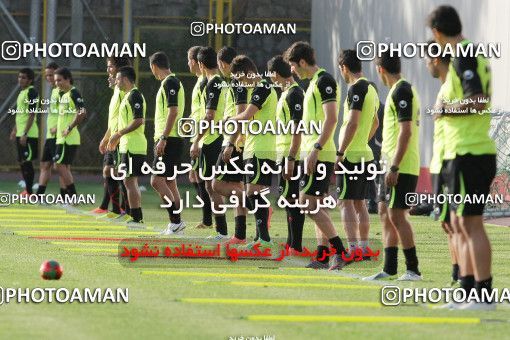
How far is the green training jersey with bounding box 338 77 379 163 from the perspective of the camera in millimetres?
13398

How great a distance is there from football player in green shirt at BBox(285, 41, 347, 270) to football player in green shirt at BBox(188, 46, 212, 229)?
407 cm

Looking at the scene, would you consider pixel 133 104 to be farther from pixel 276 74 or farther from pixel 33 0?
pixel 33 0

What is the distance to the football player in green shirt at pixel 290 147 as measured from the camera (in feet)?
47.0

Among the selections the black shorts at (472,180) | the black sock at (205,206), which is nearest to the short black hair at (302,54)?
the black shorts at (472,180)

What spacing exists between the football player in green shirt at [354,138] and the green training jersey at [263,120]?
1.63 metres

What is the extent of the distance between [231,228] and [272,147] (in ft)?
12.1

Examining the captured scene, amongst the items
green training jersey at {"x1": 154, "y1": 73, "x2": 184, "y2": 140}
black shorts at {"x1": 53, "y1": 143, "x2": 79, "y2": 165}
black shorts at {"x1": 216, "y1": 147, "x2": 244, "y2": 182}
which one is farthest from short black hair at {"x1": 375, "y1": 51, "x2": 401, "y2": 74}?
black shorts at {"x1": 53, "y1": 143, "x2": 79, "y2": 165}

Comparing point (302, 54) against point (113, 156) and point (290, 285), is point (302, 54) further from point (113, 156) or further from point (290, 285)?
point (113, 156)

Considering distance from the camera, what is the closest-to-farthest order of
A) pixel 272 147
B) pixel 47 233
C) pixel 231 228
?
pixel 272 147
pixel 47 233
pixel 231 228

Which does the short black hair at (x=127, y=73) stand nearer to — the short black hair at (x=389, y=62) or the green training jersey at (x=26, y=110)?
the green training jersey at (x=26, y=110)

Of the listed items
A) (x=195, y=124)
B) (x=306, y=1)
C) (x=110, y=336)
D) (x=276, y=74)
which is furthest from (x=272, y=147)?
(x=306, y=1)

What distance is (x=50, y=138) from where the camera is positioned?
2344cm

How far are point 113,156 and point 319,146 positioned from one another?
7.02 metres

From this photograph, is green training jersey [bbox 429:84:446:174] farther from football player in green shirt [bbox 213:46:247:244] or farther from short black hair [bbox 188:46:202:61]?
short black hair [bbox 188:46:202:61]
